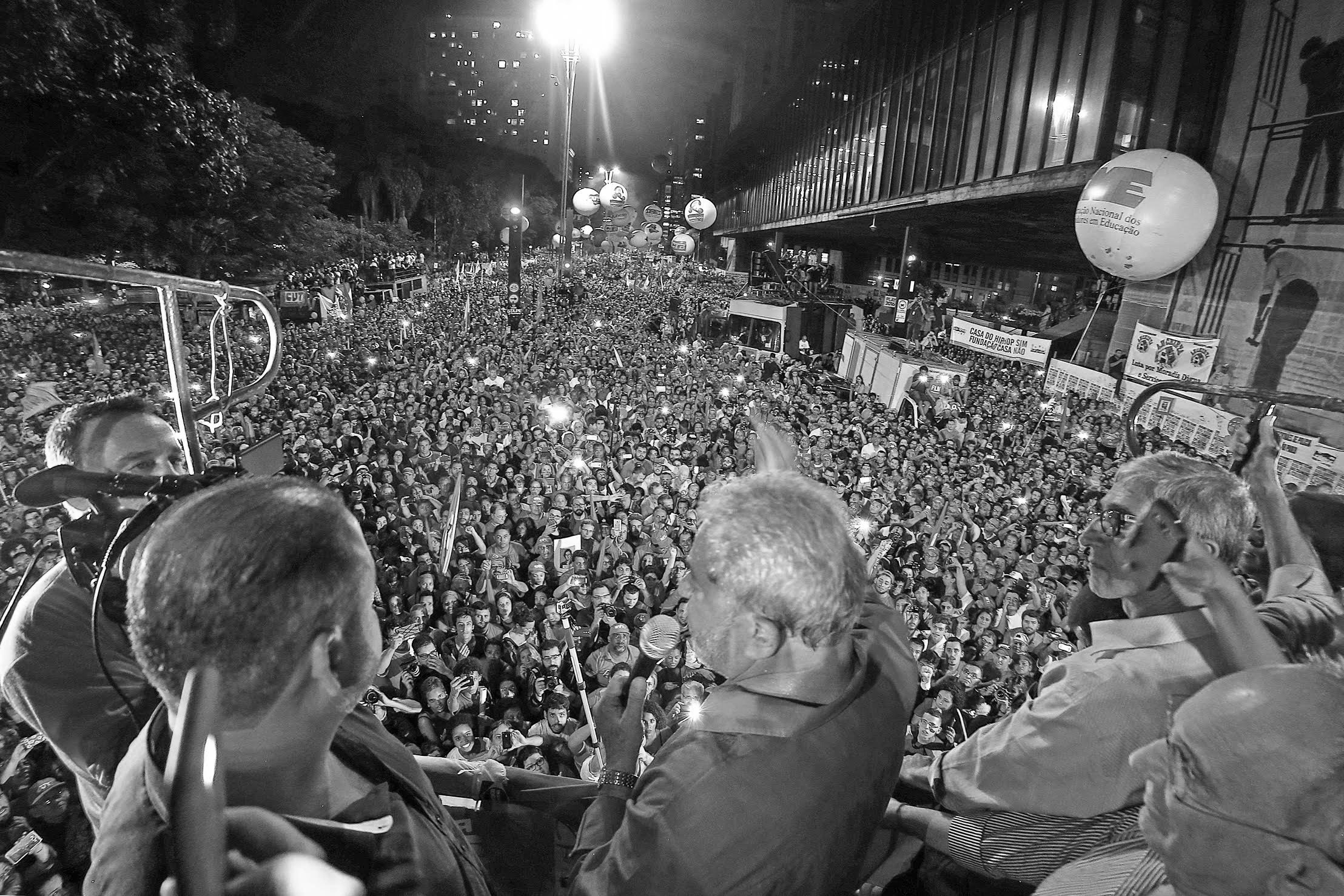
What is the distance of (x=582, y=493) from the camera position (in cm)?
836

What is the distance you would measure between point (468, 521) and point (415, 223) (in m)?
43.2

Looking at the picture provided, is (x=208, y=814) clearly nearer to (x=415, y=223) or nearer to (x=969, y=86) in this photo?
(x=969, y=86)

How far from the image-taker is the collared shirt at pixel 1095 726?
1.48 meters

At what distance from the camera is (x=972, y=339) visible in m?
12.2

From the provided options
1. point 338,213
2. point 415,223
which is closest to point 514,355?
point 338,213

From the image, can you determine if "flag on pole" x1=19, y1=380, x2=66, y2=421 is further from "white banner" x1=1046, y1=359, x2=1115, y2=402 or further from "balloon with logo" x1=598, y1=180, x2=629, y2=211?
"balloon with logo" x1=598, y1=180, x2=629, y2=211

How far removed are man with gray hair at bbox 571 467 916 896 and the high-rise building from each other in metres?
137

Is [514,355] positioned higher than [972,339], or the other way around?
[972,339]

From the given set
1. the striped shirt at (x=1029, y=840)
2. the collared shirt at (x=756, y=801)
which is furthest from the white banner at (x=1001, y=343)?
the collared shirt at (x=756, y=801)

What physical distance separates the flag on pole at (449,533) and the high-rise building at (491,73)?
131 m

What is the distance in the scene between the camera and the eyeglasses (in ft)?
6.07

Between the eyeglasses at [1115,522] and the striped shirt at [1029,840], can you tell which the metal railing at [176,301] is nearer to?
the striped shirt at [1029,840]

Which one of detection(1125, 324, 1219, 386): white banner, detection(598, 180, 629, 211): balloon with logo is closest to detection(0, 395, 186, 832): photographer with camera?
detection(1125, 324, 1219, 386): white banner

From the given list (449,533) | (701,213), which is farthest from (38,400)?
(701,213)
